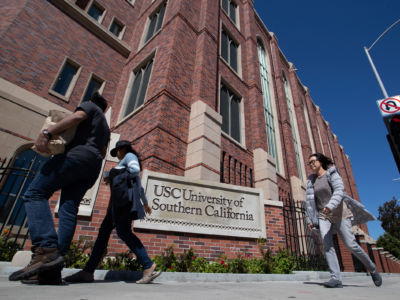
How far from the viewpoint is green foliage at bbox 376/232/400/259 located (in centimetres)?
2747

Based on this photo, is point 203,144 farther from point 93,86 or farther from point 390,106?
point 93,86

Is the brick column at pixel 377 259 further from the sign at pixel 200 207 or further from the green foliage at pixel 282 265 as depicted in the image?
the sign at pixel 200 207

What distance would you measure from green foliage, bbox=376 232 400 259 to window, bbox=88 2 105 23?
127 ft

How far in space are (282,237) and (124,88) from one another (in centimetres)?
933

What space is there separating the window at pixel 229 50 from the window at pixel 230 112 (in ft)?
7.70

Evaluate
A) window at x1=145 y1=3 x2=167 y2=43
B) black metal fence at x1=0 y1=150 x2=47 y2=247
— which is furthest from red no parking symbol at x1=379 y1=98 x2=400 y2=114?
window at x1=145 y1=3 x2=167 y2=43

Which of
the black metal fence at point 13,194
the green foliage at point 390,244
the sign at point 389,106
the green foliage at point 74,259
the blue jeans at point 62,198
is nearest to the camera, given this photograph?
the blue jeans at point 62,198

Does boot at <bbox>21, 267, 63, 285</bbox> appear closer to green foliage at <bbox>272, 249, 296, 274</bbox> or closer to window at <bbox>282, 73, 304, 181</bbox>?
green foliage at <bbox>272, 249, 296, 274</bbox>

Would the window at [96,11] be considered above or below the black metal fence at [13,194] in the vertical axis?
above

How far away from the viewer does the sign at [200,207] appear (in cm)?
469

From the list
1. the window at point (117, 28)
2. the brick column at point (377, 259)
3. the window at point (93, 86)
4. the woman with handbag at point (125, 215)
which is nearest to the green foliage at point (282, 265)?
the woman with handbag at point (125, 215)

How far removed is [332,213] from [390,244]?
35306 millimetres

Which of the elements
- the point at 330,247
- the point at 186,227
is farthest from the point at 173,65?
the point at 330,247

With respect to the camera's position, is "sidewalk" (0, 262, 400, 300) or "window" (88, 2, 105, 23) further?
"window" (88, 2, 105, 23)
